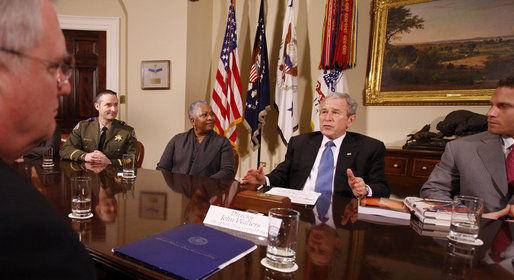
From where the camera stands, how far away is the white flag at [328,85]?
11.6 ft

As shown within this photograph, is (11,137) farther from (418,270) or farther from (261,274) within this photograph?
(418,270)

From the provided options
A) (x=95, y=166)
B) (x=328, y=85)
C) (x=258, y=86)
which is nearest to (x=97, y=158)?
(x=95, y=166)

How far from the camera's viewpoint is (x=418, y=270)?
0.78m

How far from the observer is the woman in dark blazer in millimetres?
2553

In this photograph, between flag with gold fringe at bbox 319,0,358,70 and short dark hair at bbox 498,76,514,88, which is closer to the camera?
short dark hair at bbox 498,76,514,88

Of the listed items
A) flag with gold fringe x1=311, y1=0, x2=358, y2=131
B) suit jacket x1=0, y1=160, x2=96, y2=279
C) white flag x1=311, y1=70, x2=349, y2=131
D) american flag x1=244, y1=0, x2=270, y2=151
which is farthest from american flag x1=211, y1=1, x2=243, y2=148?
suit jacket x1=0, y1=160, x2=96, y2=279

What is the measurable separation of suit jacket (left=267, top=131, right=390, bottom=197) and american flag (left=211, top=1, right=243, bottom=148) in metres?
1.85

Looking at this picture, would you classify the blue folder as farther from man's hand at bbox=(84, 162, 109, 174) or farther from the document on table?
man's hand at bbox=(84, 162, 109, 174)

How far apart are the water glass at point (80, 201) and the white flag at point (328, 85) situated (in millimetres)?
2792

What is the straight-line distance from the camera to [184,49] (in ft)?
13.9

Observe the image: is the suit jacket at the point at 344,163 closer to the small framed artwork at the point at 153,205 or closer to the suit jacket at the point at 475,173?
the suit jacket at the point at 475,173

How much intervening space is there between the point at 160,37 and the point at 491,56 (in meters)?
3.89

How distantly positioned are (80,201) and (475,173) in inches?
77.7

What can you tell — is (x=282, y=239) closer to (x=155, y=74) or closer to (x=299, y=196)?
(x=299, y=196)
